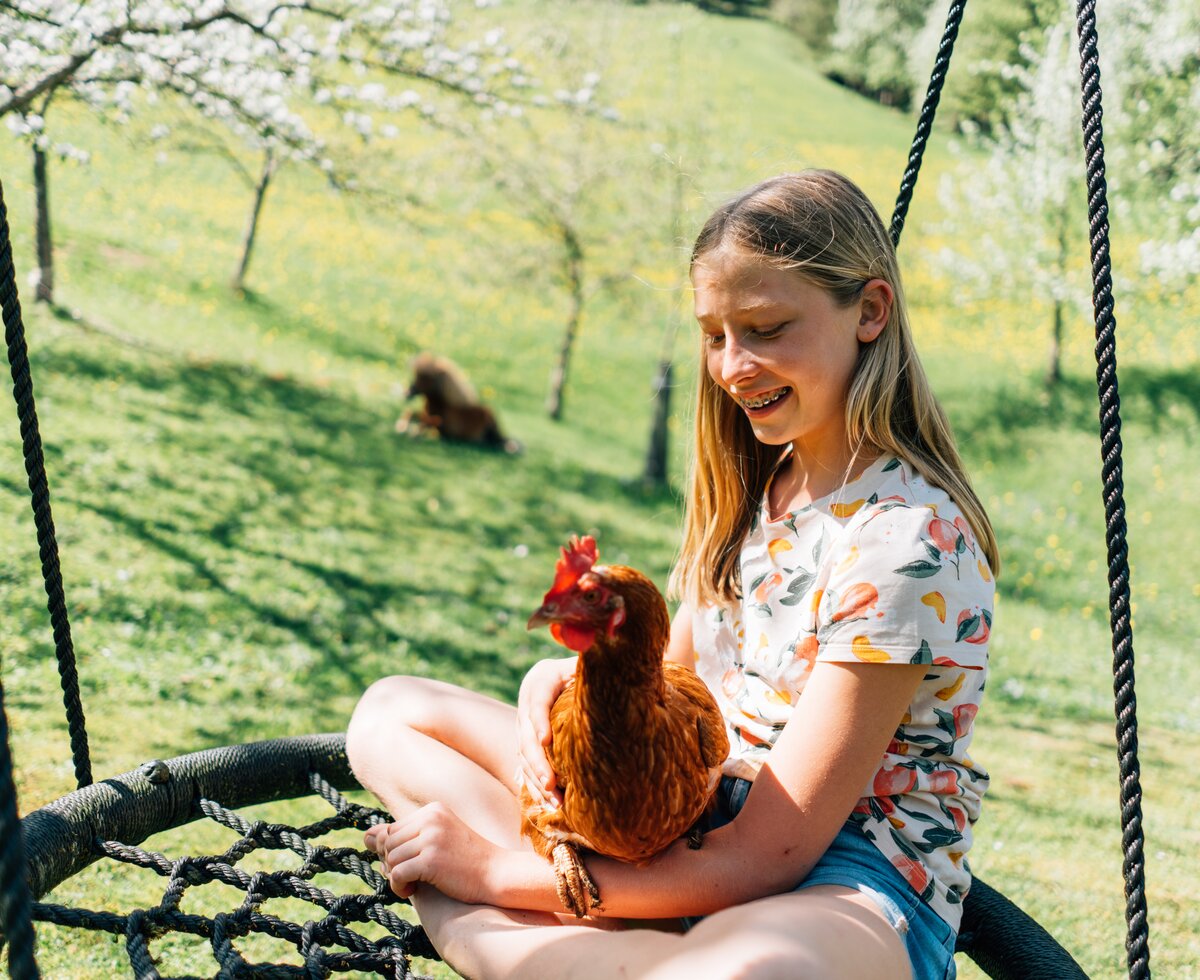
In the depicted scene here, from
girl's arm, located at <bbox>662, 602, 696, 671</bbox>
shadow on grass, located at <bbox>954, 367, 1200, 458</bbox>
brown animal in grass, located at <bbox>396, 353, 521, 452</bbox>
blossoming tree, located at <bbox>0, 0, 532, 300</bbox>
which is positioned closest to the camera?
girl's arm, located at <bbox>662, 602, 696, 671</bbox>

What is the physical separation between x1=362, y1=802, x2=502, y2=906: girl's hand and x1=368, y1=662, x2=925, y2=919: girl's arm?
0.22 metres

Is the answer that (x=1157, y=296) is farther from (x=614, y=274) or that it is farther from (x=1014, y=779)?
(x=1014, y=779)

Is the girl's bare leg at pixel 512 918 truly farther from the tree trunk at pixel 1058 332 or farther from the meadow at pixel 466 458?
the tree trunk at pixel 1058 332

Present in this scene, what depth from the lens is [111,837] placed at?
209 centimetres

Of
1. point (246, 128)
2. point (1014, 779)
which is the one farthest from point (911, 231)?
Result: point (1014, 779)

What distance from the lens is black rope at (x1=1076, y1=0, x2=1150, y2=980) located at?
1473 millimetres

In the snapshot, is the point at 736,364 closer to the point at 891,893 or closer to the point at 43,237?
the point at 891,893

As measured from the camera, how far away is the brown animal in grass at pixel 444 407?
10055 millimetres

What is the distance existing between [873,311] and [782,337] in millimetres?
205

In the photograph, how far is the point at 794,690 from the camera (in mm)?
1827

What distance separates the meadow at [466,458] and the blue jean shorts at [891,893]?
0.95 m

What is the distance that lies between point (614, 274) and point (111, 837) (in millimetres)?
9475

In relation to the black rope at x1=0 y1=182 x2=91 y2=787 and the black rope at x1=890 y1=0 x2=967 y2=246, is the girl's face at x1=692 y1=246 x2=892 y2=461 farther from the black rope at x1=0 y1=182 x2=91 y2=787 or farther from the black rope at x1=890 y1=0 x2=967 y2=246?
the black rope at x1=0 y1=182 x2=91 y2=787

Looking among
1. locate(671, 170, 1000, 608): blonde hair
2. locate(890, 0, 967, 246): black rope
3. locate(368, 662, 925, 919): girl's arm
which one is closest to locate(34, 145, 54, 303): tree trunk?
locate(890, 0, 967, 246): black rope
